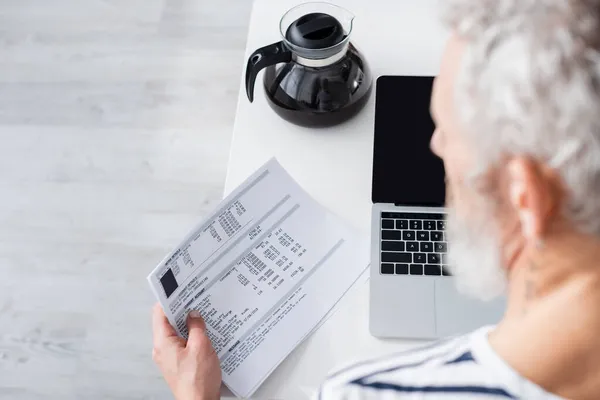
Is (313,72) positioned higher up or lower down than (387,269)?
higher up

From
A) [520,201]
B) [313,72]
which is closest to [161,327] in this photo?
[313,72]

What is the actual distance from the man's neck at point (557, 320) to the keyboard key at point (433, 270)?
0.29 metres

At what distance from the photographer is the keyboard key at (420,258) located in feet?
3.05

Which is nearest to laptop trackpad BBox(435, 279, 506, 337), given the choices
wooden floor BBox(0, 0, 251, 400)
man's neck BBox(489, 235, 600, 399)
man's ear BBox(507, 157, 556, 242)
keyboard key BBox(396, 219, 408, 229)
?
keyboard key BBox(396, 219, 408, 229)

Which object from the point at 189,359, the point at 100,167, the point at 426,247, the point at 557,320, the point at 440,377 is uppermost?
the point at 557,320

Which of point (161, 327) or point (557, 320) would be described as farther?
point (161, 327)

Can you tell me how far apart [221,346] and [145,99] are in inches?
49.8

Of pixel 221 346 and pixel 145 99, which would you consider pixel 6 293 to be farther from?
pixel 221 346

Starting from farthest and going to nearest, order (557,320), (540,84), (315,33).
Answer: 1. (315,33)
2. (557,320)
3. (540,84)

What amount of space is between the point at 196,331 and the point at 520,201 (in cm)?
50

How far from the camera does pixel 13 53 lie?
215cm

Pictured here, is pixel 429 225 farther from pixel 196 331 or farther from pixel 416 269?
pixel 196 331

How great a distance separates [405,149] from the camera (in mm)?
996

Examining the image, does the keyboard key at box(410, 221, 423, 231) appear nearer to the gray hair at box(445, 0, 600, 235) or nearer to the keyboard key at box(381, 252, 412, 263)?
the keyboard key at box(381, 252, 412, 263)
